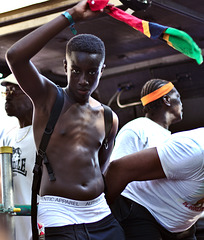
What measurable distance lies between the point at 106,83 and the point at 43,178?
602 cm

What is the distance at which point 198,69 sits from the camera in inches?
313

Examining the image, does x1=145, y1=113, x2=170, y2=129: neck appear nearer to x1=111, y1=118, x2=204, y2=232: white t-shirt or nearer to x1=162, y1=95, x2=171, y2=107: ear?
x1=162, y1=95, x2=171, y2=107: ear

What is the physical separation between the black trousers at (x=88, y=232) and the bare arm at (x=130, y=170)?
12.2 inches

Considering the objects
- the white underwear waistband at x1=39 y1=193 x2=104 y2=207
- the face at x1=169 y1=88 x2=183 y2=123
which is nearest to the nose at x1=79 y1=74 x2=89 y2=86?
the white underwear waistband at x1=39 y1=193 x2=104 y2=207

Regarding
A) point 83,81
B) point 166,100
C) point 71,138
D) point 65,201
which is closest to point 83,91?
point 83,81

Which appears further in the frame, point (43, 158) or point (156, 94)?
point (156, 94)

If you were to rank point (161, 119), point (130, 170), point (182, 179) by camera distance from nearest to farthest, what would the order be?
point (130, 170) < point (182, 179) < point (161, 119)

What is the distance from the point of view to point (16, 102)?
4121 mm

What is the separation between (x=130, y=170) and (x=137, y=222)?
53 cm

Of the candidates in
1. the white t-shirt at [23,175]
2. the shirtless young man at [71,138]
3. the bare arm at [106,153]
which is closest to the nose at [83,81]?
the shirtless young man at [71,138]

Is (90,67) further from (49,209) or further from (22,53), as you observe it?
(49,209)

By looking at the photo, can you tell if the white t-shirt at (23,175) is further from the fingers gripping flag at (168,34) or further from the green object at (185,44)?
the green object at (185,44)

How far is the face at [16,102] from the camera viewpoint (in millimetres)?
4117

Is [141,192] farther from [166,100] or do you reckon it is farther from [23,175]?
[166,100]
